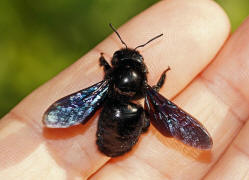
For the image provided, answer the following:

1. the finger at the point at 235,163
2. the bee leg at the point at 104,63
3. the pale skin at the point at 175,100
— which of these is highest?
the bee leg at the point at 104,63

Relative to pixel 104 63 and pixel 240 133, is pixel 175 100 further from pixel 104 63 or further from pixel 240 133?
pixel 104 63

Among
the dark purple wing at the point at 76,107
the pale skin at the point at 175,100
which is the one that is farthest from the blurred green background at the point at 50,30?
the dark purple wing at the point at 76,107

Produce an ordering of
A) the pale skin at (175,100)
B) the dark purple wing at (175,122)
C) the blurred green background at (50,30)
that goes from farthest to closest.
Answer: the blurred green background at (50,30) < the pale skin at (175,100) < the dark purple wing at (175,122)

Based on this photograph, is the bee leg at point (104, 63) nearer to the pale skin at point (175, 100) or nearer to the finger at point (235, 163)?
the pale skin at point (175, 100)

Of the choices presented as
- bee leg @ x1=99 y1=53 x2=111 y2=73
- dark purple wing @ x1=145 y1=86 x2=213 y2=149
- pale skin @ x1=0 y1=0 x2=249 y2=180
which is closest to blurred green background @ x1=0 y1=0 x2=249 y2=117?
pale skin @ x1=0 y1=0 x2=249 y2=180

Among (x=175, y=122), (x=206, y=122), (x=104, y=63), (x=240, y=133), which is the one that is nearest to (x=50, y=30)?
(x=104, y=63)

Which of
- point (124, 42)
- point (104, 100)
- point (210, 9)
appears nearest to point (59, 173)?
point (104, 100)

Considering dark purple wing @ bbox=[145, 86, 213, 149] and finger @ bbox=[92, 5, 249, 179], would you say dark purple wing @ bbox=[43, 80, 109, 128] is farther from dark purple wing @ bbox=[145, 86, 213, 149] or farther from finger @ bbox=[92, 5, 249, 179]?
finger @ bbox=[92, 5, 249, 179]

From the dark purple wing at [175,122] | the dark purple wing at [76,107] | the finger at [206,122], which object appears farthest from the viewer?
the finger at [206,122]
